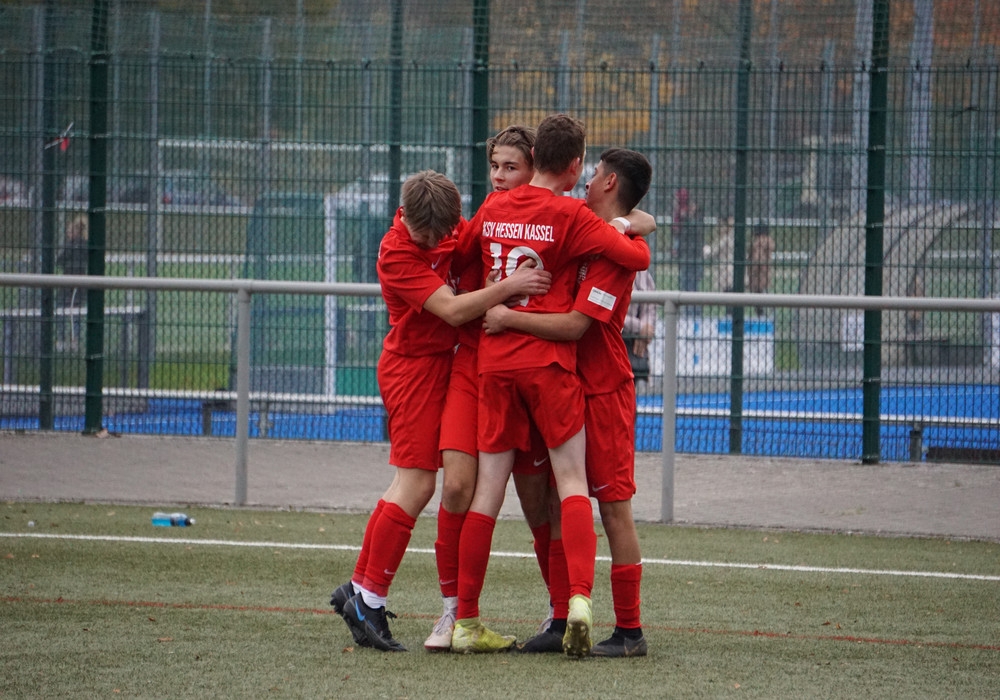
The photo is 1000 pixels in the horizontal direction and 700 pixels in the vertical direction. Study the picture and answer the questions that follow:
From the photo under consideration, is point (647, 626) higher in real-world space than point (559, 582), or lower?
lower

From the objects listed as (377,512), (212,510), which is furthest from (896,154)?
(377,512)

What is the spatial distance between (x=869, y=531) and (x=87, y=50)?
6.30 m

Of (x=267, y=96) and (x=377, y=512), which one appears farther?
(x=267, y=96)

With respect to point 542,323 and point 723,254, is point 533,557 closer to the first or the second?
point 542,323

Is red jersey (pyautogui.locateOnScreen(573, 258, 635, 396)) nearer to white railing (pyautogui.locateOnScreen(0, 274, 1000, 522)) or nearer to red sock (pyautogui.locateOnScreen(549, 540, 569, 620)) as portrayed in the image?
red sock (pyautogui.locateOnScreen(549, 540, 569, 620))

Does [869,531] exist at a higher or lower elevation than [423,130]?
lower

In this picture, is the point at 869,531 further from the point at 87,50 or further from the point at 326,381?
the point at 87,50

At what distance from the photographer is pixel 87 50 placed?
9.77m

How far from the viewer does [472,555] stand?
174 inches

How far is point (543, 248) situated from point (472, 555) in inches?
39.5

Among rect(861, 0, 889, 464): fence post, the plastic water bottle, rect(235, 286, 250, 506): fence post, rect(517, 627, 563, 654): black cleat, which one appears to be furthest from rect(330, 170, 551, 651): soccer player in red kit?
rect(861, 0, 889, 464): fence post

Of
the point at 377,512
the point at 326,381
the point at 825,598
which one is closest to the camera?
the point at 377,512

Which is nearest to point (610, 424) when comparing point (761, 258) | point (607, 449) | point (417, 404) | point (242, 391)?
point (607, 449)

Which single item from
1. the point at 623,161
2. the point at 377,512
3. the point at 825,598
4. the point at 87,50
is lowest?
the point at 825,598
